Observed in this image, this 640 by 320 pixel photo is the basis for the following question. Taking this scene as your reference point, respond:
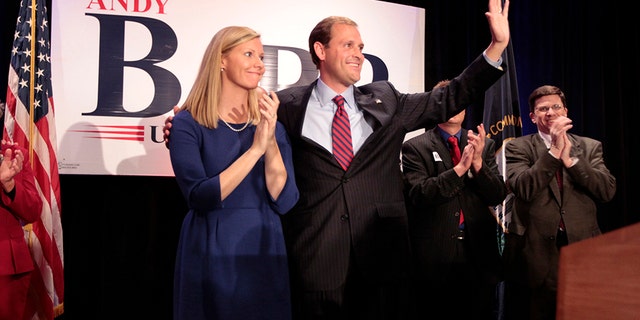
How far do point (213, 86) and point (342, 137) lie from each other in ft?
1.86

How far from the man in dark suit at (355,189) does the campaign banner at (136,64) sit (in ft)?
5.09

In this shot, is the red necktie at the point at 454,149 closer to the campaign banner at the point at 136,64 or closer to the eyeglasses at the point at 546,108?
the eyeglasses at the point at 546,108

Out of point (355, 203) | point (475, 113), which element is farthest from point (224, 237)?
point (475, 113)

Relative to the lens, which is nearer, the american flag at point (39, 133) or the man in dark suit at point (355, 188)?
the man in dark suit at point (355, 188)

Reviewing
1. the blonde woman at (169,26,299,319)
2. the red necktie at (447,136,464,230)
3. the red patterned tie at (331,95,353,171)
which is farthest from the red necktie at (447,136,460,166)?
the blonde woman at (169,26,299,319)

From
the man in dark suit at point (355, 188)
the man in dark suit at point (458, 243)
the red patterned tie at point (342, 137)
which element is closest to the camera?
the man in dark suit at point (355, 188)

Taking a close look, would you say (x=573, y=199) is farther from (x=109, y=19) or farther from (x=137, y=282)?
(x=109, y=19)

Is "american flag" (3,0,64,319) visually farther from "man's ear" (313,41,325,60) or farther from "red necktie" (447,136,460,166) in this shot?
"red necktie" (447,136,460,166)

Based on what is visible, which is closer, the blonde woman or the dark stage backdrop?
the blonde woman

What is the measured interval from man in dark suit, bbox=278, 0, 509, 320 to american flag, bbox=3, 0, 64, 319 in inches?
65.2

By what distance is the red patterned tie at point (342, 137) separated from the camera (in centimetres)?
252

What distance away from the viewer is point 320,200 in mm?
2457

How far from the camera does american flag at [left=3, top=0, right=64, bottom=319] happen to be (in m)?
3.44

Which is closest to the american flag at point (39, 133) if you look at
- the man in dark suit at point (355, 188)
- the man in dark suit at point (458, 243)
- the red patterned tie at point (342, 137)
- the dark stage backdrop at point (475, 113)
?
the dark stage backdrop at point (475, 113)
